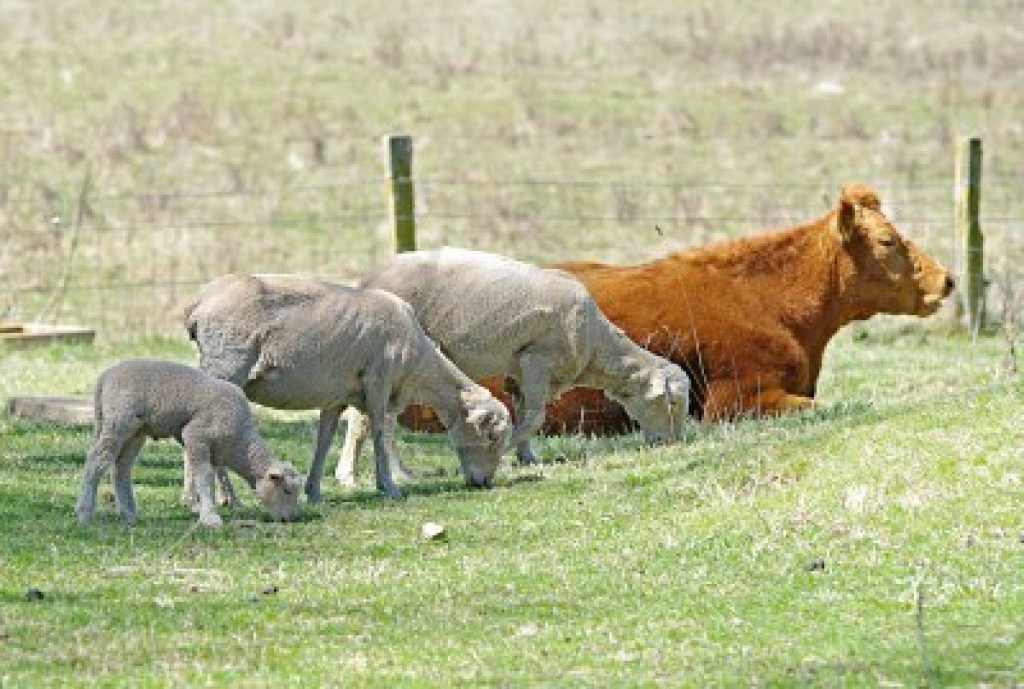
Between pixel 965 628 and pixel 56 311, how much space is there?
13.5 metres

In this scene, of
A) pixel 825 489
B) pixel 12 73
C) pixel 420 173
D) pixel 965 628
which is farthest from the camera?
pixel 12 73

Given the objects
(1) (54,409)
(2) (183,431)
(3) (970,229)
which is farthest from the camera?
(3) (970,229)

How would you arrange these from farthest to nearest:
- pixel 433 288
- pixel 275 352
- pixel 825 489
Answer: pixel 433 288, pixel 275 352, pixel 825 489

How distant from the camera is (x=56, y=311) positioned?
20.3 meters

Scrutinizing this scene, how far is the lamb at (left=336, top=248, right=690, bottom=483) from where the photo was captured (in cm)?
1267

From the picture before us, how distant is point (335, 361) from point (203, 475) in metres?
1.24

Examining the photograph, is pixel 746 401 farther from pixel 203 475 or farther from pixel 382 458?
pixel 203 475

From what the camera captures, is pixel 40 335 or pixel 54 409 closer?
pixel 54 409

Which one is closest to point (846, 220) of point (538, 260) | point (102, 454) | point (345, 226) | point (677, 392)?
point (677, 392)

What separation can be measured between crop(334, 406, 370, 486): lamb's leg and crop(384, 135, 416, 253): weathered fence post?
18.7 feet

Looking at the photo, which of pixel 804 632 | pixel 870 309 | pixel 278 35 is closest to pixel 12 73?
pixel 278 35

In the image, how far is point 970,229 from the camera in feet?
64.3

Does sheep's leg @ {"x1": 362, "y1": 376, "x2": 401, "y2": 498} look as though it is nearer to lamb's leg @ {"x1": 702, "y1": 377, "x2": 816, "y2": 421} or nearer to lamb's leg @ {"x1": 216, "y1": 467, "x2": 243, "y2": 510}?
lamb's leg @ {"x1": 216, "y1": 467, "x2": 243, "y2": 510}

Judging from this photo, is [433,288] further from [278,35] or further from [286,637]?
[278,35]
